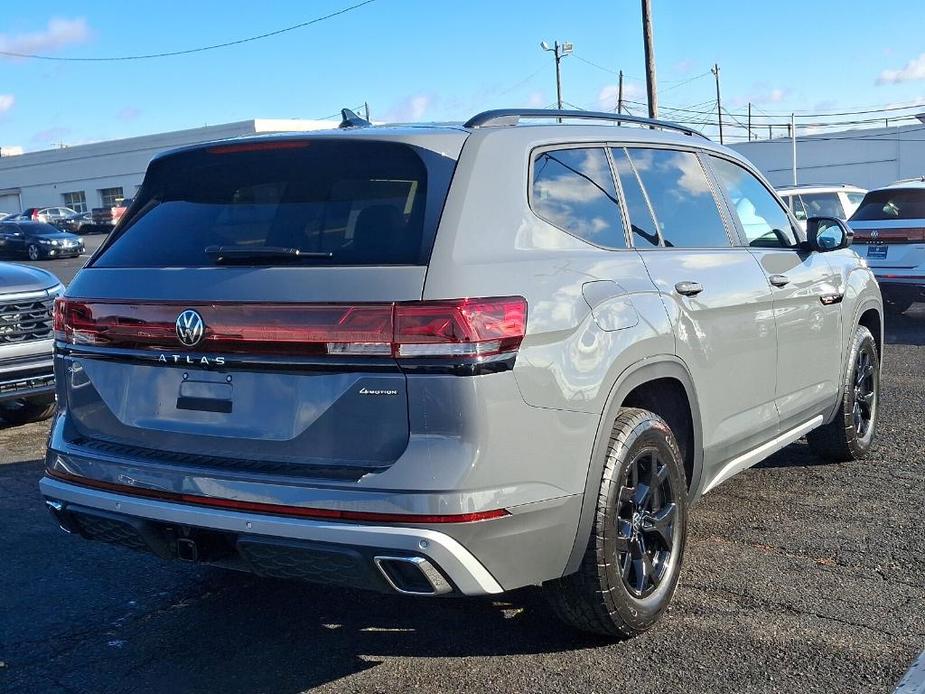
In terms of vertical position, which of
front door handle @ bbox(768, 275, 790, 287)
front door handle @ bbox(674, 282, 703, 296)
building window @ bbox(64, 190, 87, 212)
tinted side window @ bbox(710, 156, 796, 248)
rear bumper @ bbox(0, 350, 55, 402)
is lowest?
rear bumper @ bbox(0, 350, 55, 402)

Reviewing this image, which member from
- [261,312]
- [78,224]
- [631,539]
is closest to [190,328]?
[261,312]

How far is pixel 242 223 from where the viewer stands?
3.37 metres

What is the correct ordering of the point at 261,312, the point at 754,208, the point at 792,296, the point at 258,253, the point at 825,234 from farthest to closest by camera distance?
the point at 825,234 < the point at 754,208 < the point at 792,296 < the point at 258,253 < the point at 261,312

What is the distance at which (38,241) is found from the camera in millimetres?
32281

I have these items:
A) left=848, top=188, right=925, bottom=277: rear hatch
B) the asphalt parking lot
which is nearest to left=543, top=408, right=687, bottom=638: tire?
the asphalt parking lot

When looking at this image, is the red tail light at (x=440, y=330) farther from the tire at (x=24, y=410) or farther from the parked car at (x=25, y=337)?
the tire at (x=24, y=410)

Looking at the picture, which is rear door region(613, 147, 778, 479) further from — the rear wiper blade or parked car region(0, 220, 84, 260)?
parked car region(0, 220, 84, 260)

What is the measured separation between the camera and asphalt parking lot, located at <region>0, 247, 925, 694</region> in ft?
11.1

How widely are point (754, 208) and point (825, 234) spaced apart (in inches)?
20.0

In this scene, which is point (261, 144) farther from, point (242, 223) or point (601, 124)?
point (601, 124)

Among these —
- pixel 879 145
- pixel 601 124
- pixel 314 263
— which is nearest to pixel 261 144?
pixel 314 263

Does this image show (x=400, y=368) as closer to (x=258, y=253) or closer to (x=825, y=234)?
(x=258, y=253)

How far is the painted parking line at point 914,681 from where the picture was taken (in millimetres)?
3172

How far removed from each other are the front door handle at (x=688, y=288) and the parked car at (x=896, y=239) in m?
8.43
